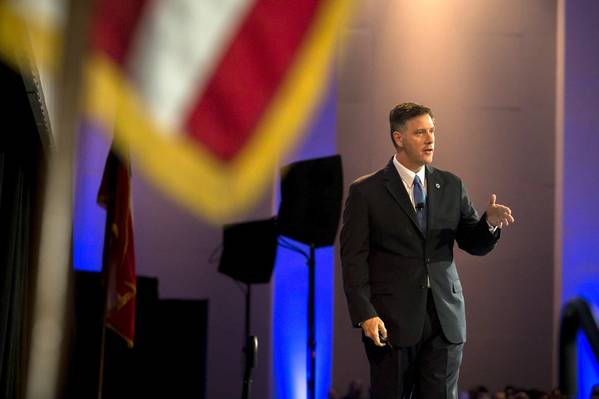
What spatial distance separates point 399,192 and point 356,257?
276 mm

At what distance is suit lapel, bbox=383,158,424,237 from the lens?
3017 mm

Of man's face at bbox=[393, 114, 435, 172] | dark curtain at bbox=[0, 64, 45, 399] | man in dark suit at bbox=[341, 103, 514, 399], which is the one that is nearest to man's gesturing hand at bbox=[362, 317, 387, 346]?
man in dark suit at bbox=[341, 103, 514, 399]

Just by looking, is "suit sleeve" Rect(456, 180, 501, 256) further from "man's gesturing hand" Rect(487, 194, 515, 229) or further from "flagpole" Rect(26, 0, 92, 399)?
"flagpole" Rect(26, 0, 92, 399)

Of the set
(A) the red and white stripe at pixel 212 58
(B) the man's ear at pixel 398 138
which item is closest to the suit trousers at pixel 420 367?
(B) the man's ear at pixel 398 138

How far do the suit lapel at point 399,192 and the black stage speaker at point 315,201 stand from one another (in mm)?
2774

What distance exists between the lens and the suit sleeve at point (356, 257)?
9.43ft

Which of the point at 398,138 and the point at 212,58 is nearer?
the point at 398,138

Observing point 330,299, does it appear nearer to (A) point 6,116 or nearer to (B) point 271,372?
(B) point 271,372

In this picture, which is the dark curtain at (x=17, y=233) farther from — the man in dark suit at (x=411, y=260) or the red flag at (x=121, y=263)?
the man in dark suit at (x=411, y=260)

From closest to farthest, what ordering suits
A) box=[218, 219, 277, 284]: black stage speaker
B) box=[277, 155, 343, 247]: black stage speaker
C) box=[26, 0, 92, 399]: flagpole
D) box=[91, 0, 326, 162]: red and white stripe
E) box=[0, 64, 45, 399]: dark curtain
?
box=[26, 0, 92, 399]: flagpole, box=[0, 64, 45, 399]: dark curtain, box=[277, 155, 343, 247]: black stage speaker, box=[218, 219, 277, 284]: black stage speaker, box=[91, 0, 326, 162]: red and white stripe

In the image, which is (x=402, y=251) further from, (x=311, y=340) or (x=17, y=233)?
(x=311, y=340)

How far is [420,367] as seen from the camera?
2943 mm

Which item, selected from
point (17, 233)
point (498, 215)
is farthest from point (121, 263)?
point (498, 215)

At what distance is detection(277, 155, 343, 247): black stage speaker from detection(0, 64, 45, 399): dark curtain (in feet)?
5.95
